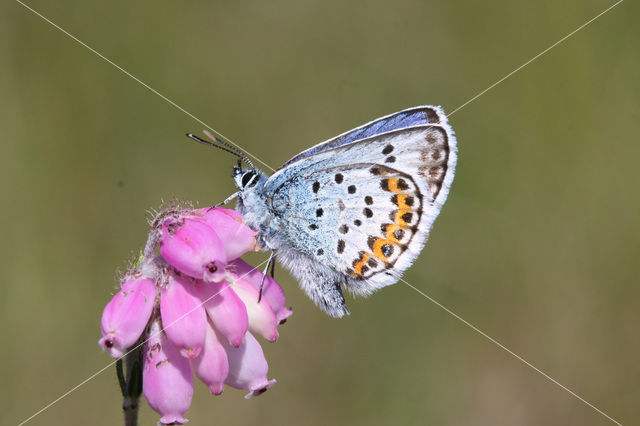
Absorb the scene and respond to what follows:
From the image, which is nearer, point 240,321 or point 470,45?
point 240,321

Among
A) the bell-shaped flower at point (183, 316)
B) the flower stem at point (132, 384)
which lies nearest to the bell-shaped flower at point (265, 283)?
the bell-shaped flower at point (183, 316)

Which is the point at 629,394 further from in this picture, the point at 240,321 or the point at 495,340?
the point at 240,321

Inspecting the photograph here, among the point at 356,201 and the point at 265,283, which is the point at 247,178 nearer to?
the point at 356,201

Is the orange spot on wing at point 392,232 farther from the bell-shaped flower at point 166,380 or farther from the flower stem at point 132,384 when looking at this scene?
the flower stem at point 132,384

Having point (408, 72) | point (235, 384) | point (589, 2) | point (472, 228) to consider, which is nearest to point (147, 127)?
point (408, 72)

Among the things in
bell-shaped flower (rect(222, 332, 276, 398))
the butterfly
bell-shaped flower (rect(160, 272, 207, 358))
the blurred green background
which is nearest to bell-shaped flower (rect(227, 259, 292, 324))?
bell-shaped flower (rect(222, 332, 276, 398))

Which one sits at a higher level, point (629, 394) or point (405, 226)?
point (405, 226)

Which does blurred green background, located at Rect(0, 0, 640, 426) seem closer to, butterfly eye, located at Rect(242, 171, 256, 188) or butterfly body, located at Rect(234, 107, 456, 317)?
butterfly body, located at Rect(234, 107, 456, 317)
